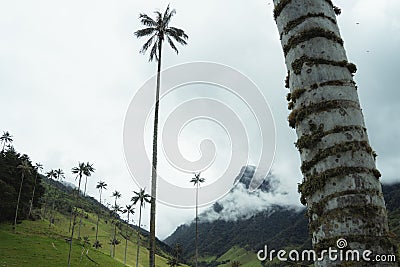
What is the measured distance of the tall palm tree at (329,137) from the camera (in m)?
2.19

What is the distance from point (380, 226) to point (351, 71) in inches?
46.4

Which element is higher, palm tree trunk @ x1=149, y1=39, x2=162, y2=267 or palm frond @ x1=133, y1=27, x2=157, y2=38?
palm frond @ x1=133, y1=27, x2=157, y2=38

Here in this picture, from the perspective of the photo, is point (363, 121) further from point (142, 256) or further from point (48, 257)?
point (142, 256)

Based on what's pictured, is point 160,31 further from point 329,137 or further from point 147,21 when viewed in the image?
point 329,137

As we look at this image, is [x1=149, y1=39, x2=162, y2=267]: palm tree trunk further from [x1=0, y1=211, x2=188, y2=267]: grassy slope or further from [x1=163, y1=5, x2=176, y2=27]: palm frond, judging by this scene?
[x1=0, y1=211, x2=188, y2=267]: grassy slope

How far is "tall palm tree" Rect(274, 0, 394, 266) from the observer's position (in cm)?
219

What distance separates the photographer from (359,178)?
7.33 feet

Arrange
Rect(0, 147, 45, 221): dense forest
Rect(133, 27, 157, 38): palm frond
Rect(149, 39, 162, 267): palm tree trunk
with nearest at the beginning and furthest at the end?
Rect(149, 39, 162, 267): palm tree trunk
Rect(133, 27, 157, 38): palm frond
Rect(0, 147, 45, 221): dense forest

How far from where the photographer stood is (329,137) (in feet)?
7.72

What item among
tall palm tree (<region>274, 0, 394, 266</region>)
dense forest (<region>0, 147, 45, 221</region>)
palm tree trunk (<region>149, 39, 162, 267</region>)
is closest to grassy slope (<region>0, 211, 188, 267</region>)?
dense forest (<region>0, 147, 45, 221</region>)

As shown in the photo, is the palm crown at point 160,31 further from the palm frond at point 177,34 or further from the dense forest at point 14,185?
the dense forest at point 14,185

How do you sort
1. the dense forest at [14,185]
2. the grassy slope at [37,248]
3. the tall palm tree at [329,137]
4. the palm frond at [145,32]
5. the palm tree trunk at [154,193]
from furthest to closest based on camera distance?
1. the dense forest at [14,185]
2. the grassy slope at [37,248]
3. the palm frond at [145,32]
4. the palm tree trunk at [154,193]
5. the tall palm tree at [329,137]

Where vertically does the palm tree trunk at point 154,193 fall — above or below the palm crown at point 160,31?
below

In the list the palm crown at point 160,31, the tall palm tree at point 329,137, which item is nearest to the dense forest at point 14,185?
the palm crown at point 160,31
